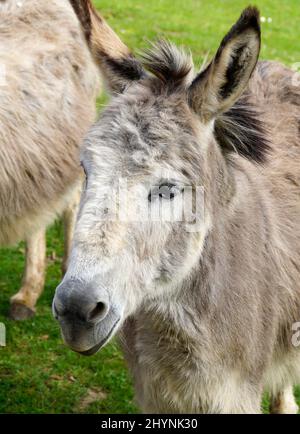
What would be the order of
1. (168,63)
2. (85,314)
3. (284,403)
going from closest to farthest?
(85,314) → (168,63) → (284,403)

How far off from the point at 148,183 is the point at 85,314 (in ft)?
1.72

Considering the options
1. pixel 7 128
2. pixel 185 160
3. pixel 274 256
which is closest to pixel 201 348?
pixel 274 256

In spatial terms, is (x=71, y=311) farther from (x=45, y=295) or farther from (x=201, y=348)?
(x=45, y=295)

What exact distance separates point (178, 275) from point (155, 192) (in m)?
0.40

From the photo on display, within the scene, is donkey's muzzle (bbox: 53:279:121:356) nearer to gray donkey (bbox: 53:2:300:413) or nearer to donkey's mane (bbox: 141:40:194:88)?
gray donkey (bbox: 53:2:300:413)

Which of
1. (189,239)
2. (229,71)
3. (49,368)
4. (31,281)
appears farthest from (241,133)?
(31,281)

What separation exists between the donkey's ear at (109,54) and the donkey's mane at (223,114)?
7 centimetres

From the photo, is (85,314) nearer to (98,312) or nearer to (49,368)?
(98,312)

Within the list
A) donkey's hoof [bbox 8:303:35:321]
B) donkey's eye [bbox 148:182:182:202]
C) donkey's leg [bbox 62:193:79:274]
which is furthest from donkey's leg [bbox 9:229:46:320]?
donkey's eye [bbox 148:182:182:202]

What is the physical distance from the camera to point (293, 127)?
4.14m

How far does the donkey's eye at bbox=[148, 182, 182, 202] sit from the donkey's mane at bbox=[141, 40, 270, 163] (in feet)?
1.50

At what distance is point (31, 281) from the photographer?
5.74 meters

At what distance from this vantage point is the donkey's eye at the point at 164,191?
8.97 ft

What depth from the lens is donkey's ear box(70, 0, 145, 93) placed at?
3180 mm
